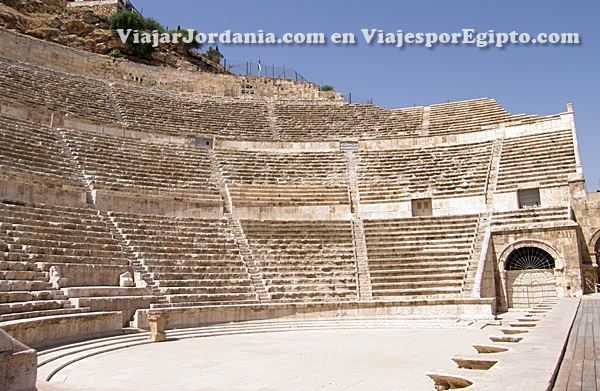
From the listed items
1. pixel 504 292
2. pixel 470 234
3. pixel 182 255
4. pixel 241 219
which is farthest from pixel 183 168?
pixel 504 292

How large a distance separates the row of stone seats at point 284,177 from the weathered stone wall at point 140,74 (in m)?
9.30

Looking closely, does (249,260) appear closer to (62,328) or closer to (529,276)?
(62,328)

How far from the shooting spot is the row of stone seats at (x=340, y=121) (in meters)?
28.2

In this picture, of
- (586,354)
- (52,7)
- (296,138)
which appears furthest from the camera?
(52,7)

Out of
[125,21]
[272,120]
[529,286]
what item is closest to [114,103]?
[272,120]

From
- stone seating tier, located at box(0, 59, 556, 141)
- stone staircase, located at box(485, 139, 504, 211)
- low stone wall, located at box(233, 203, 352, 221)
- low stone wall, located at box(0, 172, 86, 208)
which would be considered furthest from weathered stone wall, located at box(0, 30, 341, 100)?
low stone wall, located at box(233, 203, 352, 221)

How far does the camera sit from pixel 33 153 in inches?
727

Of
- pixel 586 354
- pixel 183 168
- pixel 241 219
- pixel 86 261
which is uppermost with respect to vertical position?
pixel 183 168

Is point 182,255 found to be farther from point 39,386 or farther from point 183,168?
point 39,386

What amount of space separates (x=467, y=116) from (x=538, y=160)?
270 inches

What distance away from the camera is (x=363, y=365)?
8.41 metres

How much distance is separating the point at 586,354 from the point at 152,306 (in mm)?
11574

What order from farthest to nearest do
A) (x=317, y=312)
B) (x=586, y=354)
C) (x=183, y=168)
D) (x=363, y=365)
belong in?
1. (x=183, y=168)
2. (x=317, y=312)
3. (x=363, y=365)
4. (x=586, y=354)

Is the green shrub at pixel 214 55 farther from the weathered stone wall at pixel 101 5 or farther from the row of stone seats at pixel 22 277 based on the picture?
the row of stone seats at pixel 22 277
